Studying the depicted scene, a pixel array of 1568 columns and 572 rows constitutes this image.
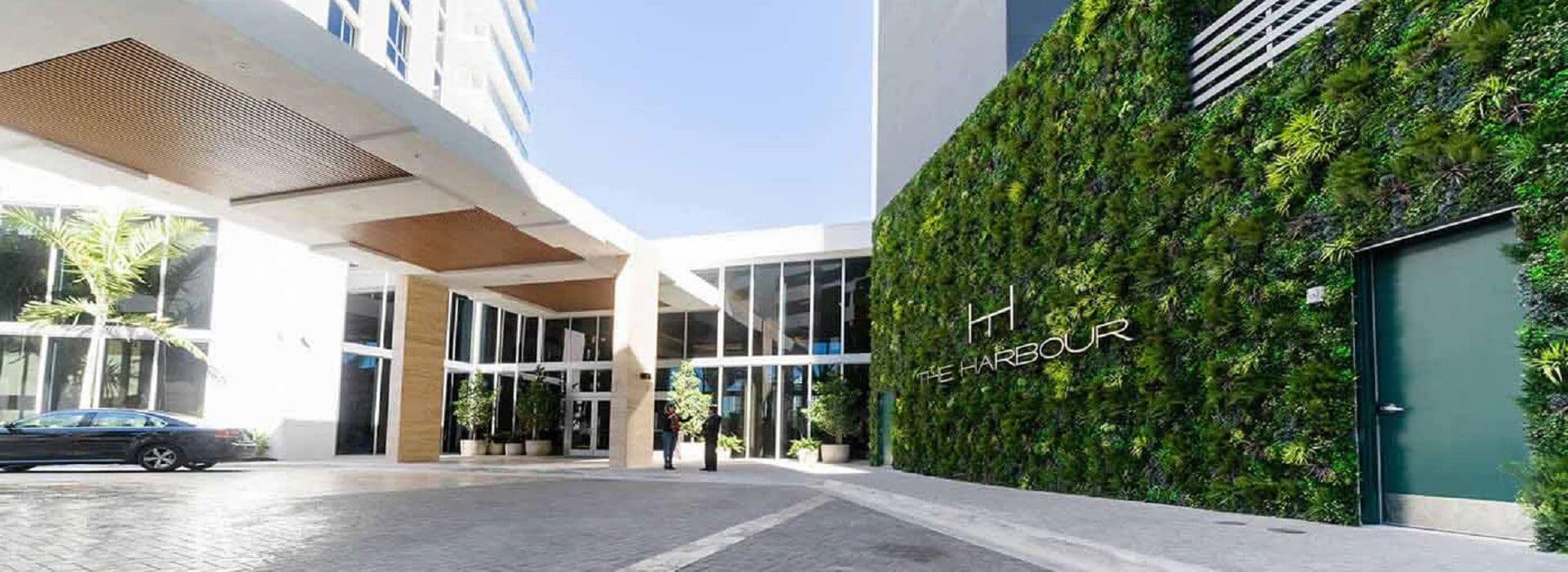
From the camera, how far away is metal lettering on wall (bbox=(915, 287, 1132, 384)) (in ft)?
38.0

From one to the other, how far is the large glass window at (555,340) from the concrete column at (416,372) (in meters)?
6.86

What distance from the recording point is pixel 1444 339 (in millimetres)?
7496

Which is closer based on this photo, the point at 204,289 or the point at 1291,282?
the point at 1291,282

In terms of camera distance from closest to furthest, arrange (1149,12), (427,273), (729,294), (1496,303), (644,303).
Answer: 1. (1496,303)
2. (1149,12)
3. (644,303)
4. (427,273)
5. (729,294)

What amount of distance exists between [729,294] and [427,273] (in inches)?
336

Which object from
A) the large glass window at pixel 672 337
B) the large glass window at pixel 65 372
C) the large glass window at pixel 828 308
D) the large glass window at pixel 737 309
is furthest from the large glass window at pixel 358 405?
the large glass window at pixel 828 308

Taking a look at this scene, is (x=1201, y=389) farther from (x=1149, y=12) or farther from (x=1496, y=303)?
(x=1149, y=12)

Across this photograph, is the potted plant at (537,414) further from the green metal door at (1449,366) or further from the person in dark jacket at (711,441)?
the green metal door at (1449,366)

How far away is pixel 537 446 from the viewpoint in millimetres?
29219

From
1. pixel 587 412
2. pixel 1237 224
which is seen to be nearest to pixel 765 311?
pixel 587 412

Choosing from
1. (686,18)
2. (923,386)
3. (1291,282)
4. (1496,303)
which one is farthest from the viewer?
(686,18)

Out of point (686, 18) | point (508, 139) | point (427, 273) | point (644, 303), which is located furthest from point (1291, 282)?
point (686, 18)

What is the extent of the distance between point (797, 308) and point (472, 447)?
10393 millimetres

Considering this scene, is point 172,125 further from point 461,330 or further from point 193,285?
point 461,330
